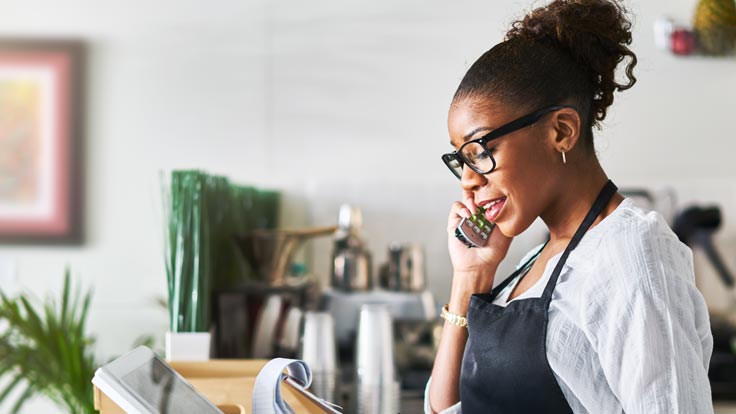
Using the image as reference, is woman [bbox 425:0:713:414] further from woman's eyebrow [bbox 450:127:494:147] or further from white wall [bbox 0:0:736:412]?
white wall [bbox 0:0:736:412]

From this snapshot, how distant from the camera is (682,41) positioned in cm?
351

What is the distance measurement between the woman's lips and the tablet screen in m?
0.44

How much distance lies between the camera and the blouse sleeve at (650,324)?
3.44ft

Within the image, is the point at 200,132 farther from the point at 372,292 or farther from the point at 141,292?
the point at 372,292

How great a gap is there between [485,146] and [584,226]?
0.17 metres

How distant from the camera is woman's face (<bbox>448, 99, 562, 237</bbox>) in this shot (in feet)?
4.01

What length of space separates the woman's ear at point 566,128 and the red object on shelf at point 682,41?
2.48m

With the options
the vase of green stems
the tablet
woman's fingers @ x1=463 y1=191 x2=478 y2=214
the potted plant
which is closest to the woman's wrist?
woman's fingers @ x1=463 y1=191 x2=478 y2=214

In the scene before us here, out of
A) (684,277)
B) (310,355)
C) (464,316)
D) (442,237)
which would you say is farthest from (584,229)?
(442,237)

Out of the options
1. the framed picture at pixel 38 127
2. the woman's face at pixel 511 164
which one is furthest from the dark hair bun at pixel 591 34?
the framed picture at pixel 38 127

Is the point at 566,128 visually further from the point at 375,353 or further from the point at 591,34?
the point at 375,353

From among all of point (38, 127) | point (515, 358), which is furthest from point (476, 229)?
point (38, 127)

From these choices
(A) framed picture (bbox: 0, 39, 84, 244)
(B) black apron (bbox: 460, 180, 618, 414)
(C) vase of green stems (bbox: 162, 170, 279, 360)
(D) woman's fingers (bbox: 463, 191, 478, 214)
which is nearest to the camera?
(B) black apron (bbox: 460, 180, 618, 414)

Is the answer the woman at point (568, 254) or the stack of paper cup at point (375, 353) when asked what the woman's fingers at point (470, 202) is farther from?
the stack of paper cup at point (375, 353)
